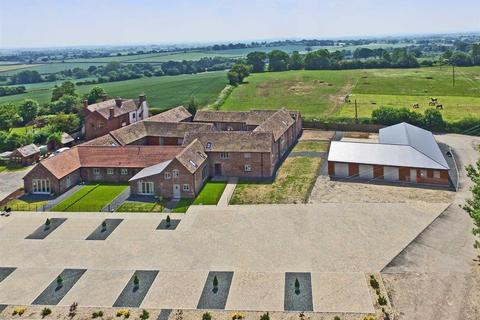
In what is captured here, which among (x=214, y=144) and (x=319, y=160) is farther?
(x=319, y=160)

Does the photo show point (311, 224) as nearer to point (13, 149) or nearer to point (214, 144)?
point (214, 144)

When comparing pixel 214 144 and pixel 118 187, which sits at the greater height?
pixel 214 144

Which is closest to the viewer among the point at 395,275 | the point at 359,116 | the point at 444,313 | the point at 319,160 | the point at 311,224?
the point at 444,313

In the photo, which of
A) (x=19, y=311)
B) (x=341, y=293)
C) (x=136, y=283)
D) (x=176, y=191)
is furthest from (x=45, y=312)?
(x=176, y=191)

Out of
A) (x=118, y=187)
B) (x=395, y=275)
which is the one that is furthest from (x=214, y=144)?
(x=395, y=275)

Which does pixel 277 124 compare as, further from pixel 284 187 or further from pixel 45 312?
pixel 45 312

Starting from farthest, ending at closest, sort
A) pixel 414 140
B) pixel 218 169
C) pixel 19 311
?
1. pixel 414 140
2. pixel 218 169
3. pixel 19 311

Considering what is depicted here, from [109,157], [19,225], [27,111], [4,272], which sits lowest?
[4,272]
